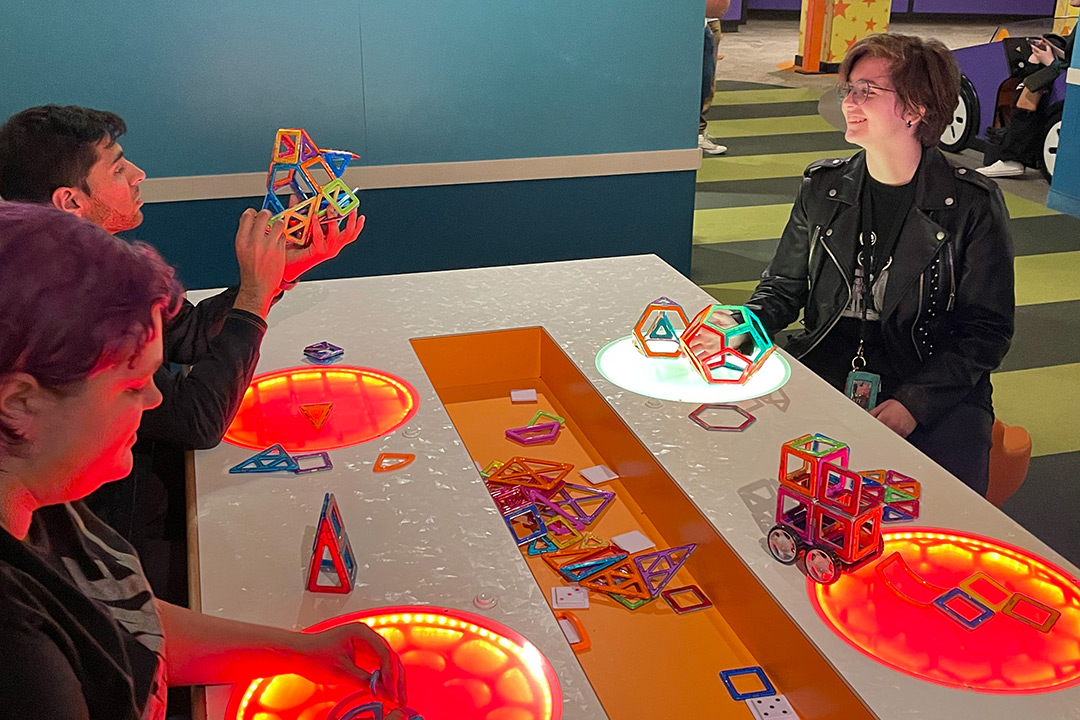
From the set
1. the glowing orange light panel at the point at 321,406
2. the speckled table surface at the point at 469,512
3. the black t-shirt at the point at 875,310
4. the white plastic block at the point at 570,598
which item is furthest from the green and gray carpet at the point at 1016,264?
the glowing orange light panel at the point at 321,406

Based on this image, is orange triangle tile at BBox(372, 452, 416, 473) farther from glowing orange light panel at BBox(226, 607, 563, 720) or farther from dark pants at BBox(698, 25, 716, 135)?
dark pants at BBox(698, 25, 716, 135)

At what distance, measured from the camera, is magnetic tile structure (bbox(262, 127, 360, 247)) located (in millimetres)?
2006

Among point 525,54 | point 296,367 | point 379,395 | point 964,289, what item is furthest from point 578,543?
point 525,54

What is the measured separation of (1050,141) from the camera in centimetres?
629

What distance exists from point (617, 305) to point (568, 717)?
1359mm

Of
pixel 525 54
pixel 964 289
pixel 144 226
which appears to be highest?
pixel 525 54

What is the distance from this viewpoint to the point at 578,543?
170 centimetres

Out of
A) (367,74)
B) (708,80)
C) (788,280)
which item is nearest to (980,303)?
(788,280)

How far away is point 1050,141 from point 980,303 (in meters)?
4.75

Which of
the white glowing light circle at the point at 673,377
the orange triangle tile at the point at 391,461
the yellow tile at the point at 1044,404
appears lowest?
the yellow tile at the point at 1044,404

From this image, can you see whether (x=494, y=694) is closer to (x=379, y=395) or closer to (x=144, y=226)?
(x=379, y=395)

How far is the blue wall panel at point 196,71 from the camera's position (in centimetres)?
331

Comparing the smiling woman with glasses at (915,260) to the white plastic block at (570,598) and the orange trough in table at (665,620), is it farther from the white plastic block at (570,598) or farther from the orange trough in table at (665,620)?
the white plastic block at (570,598)

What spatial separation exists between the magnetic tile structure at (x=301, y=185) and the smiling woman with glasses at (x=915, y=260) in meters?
1.17
